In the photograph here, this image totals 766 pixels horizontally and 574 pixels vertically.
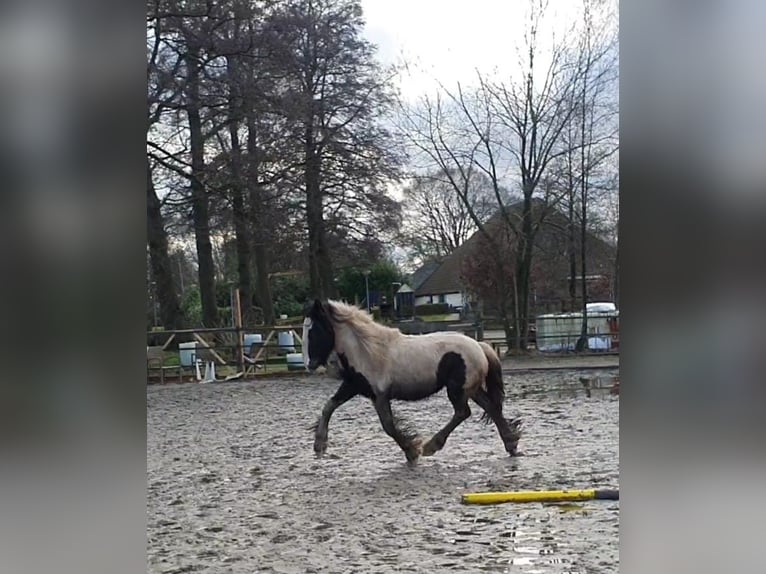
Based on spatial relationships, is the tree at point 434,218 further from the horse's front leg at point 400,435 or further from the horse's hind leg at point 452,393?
the horse's front leg at point 400,435

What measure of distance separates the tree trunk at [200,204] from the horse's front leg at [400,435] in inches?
21.7

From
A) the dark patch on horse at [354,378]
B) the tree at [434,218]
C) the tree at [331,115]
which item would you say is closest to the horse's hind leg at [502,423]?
the dark patch on horse at [354,378]

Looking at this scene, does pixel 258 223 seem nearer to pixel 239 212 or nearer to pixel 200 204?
pixel 239 212

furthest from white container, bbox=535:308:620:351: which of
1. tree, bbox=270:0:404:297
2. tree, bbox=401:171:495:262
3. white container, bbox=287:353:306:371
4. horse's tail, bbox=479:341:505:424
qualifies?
white container, bbox=287:353:306:371

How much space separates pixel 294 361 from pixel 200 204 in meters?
0.52

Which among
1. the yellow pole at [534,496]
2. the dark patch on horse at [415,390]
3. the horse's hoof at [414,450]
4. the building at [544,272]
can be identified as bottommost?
the yellow pole at [534,496]

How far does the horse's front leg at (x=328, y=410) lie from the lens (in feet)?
5.80

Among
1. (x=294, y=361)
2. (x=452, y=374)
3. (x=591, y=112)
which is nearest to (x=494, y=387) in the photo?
(x=452, y=374)

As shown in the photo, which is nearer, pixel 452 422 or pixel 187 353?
pixel 187 353

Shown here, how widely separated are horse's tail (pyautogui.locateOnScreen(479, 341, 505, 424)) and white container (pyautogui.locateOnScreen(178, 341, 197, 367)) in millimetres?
807

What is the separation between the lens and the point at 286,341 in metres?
1.78
